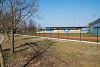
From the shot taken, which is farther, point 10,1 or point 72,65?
point 10,1

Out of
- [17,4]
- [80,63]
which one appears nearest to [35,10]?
[17,4]

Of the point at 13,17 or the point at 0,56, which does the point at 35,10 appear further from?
the point at 0,56

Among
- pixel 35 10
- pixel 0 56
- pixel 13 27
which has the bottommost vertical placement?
pixel 0 56

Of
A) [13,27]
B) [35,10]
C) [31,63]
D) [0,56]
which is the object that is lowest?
[31,63]

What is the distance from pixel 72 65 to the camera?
36.7 feet

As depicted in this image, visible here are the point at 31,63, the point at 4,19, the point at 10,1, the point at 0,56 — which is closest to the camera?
the point at 0,56

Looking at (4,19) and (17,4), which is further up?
(17,4)

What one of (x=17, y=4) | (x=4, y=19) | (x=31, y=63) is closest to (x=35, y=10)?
(x=17, y=4)

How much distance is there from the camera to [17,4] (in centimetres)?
1684

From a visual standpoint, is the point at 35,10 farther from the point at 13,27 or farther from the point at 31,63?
the point at 31,63

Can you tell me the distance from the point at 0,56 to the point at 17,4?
28.5 feet

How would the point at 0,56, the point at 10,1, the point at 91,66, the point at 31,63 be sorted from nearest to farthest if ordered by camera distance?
the point at 0,56
the point at 91,66
the point at 31,63
the point at 10,1

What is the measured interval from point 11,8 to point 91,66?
28.2 feet

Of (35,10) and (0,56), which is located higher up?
(35,10)
